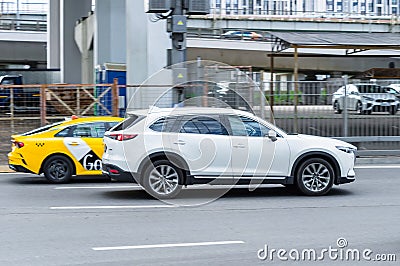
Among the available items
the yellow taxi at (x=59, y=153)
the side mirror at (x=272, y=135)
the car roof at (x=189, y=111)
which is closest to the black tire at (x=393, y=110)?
the side mirror at (x=272, y=135)

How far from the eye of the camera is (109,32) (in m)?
34.4

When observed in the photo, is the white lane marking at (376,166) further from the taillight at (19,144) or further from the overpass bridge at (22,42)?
the overpass bridge at (22,42)

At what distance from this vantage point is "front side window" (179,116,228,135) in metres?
13.1

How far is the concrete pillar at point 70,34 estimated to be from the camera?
159 ft

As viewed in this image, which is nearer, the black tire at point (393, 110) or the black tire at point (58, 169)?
the black tire at point (58, 169)

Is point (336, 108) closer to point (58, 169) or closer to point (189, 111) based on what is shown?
point (58, 169)

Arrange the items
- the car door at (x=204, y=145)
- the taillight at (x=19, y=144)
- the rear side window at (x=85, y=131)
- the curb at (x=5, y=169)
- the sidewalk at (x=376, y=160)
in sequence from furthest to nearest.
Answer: the sidewalk at (x=376, y=160), the curb at (x=5, y=169), the rear side window at (x=85, y=131), the taillight at (x=19, y=144), the car door at (x=204, y=145)

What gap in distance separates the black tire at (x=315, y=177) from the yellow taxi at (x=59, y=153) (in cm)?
454

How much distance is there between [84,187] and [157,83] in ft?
21.8

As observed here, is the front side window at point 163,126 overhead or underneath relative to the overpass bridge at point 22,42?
underneath

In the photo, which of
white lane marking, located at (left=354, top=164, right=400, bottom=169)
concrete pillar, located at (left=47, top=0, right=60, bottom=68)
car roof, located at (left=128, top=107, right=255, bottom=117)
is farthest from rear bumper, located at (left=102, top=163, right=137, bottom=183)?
concrete pillar, located at (left=47, top=0, right=60, bottom=68)

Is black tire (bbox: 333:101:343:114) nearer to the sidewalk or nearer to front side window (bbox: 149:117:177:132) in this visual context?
the sidewalk

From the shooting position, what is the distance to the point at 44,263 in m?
8.41

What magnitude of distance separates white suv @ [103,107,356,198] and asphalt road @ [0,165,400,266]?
0.43 m
